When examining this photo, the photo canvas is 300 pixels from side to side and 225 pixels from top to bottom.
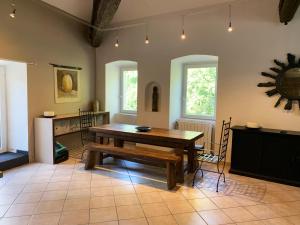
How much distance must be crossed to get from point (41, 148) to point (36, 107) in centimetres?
Result: 82

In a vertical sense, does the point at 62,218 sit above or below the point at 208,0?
below

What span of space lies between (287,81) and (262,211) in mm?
2259

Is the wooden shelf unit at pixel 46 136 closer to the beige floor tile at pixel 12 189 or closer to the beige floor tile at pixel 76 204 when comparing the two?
the beige floor tile at pixel 12 189

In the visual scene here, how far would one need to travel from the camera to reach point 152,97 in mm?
5395

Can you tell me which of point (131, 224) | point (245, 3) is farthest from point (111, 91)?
point (131, 224)

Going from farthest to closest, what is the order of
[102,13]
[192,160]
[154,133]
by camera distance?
1. [102,13]
2. [192,160]
3. [154,133]

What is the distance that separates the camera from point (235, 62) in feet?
14.2

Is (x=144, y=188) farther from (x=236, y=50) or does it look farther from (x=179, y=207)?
(x=236, y=50)

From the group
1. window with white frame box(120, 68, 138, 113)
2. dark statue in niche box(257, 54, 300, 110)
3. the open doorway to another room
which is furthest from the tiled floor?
window with white frame box(120, 68, 138, 113)

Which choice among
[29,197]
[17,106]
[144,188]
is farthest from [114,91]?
[29,197]

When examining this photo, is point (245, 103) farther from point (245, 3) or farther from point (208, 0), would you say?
point (208, 0)

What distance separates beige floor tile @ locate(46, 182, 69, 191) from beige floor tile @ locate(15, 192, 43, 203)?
0.62 feet

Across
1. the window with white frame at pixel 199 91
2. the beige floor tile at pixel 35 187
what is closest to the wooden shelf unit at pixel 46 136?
the beige floor tile at pixel 35 187

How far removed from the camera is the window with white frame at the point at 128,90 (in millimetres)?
6398
